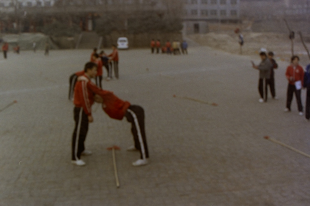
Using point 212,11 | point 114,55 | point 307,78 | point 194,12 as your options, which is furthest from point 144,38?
point 307,78

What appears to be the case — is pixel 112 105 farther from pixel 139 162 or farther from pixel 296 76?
pixel 296 76

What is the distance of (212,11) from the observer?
7344cm

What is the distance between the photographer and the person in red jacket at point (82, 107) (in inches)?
221

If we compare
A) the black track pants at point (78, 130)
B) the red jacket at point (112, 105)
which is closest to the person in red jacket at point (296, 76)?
the red jacket at point (112, 105)

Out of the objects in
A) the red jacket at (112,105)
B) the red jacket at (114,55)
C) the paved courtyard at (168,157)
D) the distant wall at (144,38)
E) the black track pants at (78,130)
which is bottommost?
the paved courtyard at (168,157)

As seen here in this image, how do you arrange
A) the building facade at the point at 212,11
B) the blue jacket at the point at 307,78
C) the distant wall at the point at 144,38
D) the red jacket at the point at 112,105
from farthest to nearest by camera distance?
the building facade at the point at 212,11 < the distant wall at the point at 144,38 < the blue jacket at the point at 307,78 < the red jacket at the point at 112,105

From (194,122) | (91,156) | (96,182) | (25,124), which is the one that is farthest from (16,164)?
(194,122)

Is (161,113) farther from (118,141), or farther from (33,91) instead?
(33,91)

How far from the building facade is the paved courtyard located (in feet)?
205

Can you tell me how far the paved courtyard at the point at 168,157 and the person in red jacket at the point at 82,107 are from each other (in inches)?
10.8

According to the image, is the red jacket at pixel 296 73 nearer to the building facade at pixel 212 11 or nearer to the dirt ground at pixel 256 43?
the dirt ground at pixel 256 43

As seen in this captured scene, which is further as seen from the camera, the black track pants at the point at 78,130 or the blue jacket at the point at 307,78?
the blue jacket at the point at 307,78

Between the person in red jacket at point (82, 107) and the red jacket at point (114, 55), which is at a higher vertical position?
the red jacket at point (114, 55)

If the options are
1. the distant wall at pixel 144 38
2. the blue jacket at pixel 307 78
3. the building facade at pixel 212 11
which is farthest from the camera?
the building facade at pixel 212 11
